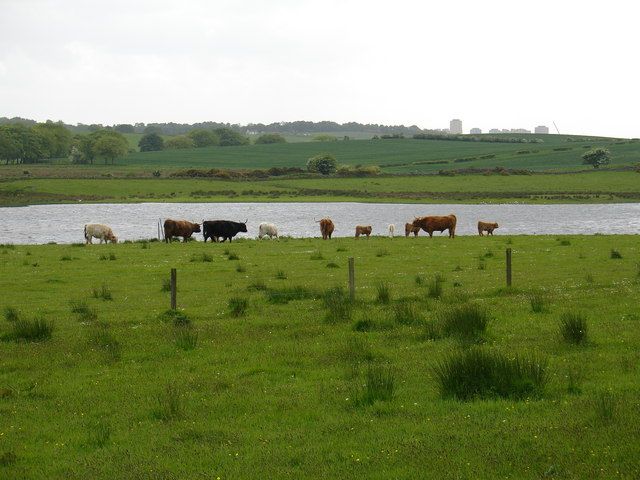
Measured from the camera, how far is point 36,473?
7902 mm

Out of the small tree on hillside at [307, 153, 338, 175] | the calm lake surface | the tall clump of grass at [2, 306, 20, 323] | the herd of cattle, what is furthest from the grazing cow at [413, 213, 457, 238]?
the small tree on hillside at [307, 153, 338, 175]

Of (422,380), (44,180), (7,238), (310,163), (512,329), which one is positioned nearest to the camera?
(422,380)

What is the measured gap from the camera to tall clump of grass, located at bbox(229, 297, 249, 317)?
660 inches

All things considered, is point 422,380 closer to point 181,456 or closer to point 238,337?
point 181,456

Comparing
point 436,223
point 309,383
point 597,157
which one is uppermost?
point 597,157

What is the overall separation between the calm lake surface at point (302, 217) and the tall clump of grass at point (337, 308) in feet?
103

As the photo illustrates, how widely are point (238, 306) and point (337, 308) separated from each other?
7.95 ft

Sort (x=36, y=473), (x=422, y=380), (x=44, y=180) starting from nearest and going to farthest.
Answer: (x=36, y=473) → (x=422, y=380) → (x=44, y=180)

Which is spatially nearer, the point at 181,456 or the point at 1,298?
the point at 181,456

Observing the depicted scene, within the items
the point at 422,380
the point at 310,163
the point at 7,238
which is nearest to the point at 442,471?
the point at 422,380

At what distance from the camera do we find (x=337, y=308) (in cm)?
1562

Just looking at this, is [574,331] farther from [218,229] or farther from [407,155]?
[407,155]

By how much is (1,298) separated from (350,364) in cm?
1243

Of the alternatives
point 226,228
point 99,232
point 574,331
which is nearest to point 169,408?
point 574,331
